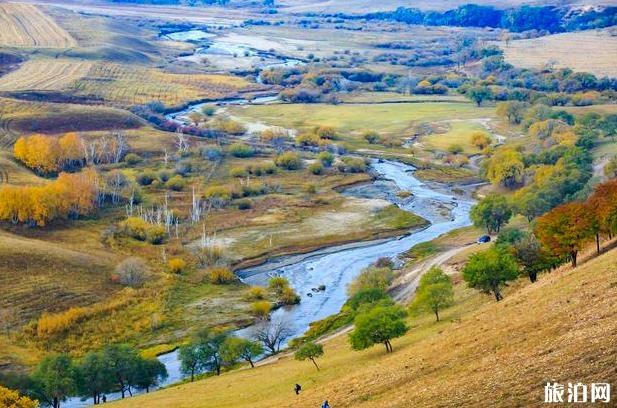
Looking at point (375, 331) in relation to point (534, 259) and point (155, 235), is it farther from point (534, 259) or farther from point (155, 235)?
point (155, 235)

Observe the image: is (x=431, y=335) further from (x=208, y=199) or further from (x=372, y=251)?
(x=208, y=199)

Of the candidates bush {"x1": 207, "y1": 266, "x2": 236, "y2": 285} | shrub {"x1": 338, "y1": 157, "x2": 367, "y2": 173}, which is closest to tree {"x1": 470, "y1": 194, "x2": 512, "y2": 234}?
bush {"x1": 207, "y1": 266, "x2": 236, "y2": 285}

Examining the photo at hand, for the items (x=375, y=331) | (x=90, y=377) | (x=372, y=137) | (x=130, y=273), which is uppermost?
(x=375, y=331)

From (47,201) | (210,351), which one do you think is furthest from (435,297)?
(47,201)

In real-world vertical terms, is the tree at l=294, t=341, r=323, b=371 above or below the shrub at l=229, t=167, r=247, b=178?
above

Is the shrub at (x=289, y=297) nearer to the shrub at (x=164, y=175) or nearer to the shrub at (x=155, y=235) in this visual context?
the shrub at (x=155, y=235)

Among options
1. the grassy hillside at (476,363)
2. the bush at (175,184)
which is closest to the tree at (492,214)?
the grassy hillside at (476,363)

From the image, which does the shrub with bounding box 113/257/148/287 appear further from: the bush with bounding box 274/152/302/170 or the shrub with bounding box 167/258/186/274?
the bush with bounding box 274/152/302/170
